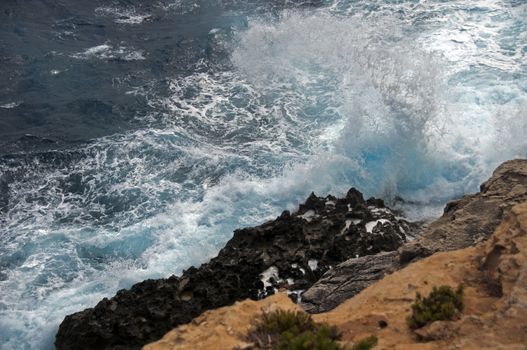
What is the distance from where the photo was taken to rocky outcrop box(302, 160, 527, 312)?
1009 centimetres

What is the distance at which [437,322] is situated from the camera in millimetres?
6297

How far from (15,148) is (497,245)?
58.6 feet

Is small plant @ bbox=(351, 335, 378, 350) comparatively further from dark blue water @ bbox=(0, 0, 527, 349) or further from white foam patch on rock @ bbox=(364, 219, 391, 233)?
dark blue water @ bbox=(0, 0, 527, 349)

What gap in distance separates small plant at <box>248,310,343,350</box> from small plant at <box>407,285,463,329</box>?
38.2 inches

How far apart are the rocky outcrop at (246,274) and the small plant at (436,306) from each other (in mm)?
5344

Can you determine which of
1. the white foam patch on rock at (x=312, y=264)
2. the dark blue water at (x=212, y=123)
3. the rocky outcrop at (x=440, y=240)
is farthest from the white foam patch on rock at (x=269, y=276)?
the dark blue water at (x=212, y=123)

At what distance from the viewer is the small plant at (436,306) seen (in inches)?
255

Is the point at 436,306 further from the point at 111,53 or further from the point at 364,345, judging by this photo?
the point at 111,53

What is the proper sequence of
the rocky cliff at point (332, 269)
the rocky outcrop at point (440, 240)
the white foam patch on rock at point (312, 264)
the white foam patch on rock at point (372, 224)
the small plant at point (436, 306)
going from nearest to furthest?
the small plant at point (436, 306)
the rocky cliff at point (332, 269)
the rocky outcrop at point (440, 240)
the white foam patch on rock at point (312, 264)
the white foam patch on rock at point (372, 224)

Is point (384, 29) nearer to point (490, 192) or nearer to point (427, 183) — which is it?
point (427, 183)

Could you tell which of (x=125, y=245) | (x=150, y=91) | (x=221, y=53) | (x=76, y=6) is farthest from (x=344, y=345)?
(x=76, y=6)

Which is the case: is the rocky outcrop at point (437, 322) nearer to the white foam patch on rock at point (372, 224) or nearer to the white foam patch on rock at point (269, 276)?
the white foam patch on rock at point (269, 276)

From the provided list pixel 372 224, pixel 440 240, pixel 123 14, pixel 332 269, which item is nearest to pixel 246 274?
pixel 332 269

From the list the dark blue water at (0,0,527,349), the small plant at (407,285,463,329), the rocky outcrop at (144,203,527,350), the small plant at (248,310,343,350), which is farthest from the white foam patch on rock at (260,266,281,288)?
the small plant at (407,285,463,329)
